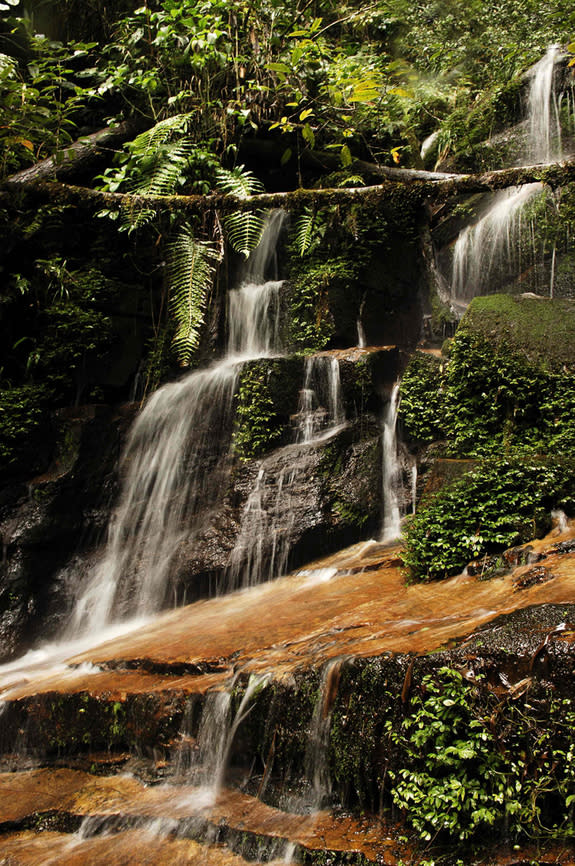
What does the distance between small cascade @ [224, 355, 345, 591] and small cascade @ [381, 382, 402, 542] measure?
0.70m

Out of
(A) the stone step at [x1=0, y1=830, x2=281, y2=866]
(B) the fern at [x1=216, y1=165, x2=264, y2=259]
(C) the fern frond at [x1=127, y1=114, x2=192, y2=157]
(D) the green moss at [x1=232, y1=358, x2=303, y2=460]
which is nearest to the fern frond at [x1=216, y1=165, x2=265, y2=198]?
(B) the fern at [x1=216, y1=165, x2=264, y2=259]

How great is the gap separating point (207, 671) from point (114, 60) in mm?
10786

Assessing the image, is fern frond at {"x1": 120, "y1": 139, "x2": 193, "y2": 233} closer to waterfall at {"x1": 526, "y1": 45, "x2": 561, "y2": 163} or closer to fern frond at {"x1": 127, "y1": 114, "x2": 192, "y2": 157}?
fern frond at {"x1": 127, "y1": 114, "x2": 192, "y2": 157}

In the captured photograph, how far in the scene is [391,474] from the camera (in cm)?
777

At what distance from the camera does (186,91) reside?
31.3 feet

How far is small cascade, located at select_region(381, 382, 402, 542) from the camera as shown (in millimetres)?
7320

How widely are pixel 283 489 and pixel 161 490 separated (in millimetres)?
1891

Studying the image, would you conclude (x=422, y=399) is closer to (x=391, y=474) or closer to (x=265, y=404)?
(x=391, y=474)

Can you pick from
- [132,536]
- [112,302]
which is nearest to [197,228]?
[112,302]

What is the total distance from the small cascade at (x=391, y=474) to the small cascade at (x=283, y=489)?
2.28 ft

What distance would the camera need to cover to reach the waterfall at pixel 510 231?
1005cm

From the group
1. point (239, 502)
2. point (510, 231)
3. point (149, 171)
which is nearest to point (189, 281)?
point (149, 171)

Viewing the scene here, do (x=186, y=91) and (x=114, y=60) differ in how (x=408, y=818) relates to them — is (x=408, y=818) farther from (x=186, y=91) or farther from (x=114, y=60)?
(x=114, y=60)

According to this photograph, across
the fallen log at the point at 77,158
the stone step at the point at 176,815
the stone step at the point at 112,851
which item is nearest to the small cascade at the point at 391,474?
the stone step at the point at 176,815
